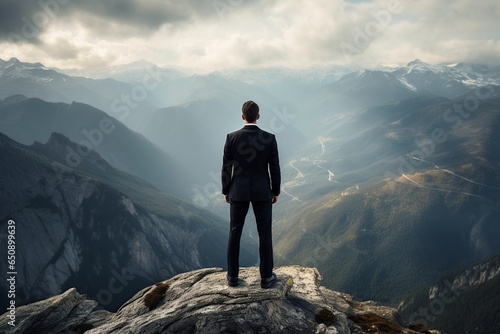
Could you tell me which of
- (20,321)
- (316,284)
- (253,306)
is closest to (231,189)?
(253,306)

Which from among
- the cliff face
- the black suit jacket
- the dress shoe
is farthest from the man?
the cliff face

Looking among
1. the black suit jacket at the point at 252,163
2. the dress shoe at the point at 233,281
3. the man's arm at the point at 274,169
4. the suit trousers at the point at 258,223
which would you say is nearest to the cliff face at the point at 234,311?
the dress shoe at the point at 233,281

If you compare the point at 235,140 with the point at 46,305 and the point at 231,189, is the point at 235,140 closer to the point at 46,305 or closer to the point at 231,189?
the point at 231,189

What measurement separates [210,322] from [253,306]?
7.98 feet

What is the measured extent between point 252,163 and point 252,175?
659 millimetres

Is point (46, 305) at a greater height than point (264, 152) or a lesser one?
lesser

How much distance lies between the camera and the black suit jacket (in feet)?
62.1

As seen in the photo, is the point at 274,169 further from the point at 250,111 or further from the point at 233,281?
the point at 233,281

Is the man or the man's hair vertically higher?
the man's hair

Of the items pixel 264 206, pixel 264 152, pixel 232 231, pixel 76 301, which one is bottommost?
pixel 76 301

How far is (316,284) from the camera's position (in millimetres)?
30406

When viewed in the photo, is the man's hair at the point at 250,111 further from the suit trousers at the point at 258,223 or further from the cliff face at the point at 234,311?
the cliff face at the point at 234,311

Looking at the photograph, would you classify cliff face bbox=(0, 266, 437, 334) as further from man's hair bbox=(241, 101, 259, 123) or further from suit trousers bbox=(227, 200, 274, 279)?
man's hair bbox=(241, 101, 259, 123)

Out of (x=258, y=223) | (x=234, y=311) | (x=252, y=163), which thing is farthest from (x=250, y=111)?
(x=234, y=311)
